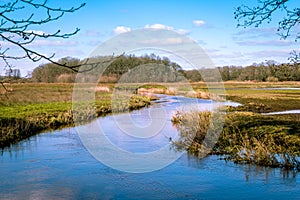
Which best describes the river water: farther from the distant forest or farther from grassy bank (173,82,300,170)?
the distant forest

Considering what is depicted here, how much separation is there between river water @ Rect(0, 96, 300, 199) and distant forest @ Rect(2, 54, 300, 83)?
2.26 m

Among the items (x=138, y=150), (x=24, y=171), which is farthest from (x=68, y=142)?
(x=24, y=171)

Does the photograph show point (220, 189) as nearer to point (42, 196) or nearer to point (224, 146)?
point (42, 196)

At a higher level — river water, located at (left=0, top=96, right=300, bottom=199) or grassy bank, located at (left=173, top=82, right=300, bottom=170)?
grassy bank, located at (left=173, top=82, right=300, bottom=170)

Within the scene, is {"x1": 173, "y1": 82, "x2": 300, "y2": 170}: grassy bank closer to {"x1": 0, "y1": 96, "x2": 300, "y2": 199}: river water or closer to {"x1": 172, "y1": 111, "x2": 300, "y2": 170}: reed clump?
{"x1": 172, "y1": 111, "x2": 300, "y2": 170}: reed clump

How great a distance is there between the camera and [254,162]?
32.1 feet

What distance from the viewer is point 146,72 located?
39.2 meters

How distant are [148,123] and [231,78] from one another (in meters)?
89.1

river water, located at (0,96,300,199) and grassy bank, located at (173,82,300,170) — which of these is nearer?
river water, located at (0,96,300,199)

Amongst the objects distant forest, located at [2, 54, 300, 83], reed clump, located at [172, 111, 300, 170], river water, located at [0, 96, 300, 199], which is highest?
distant forest, located at [2, 54, 300, 83]

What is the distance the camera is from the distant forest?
792 centimetres

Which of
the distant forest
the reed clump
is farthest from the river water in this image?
the distant forest

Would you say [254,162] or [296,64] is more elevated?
[296,64]

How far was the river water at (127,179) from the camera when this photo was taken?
748 cm
